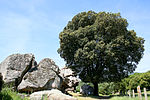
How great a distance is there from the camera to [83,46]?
2086 cm

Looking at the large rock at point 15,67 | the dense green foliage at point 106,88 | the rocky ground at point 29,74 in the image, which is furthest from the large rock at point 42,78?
the dense green foliage at point 106,88

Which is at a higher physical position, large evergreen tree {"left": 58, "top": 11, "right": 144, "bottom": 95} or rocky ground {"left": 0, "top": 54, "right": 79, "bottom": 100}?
large evergreen tree {"left": 58, "top": 11, "right": 144, "bottom": 95}

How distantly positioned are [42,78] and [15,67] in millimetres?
3103

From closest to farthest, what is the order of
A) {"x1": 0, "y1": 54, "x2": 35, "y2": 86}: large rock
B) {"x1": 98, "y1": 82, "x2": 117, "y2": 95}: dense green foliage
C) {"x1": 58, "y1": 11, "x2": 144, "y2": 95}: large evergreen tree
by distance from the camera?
{"x1": 0, "y1": 54, "x2": 35, "y2": 86}: large rock
{"x1": 58, "y1": 11, "x2": 144, "y2": 95}: large evergreen tree
{"x1": 98, "y1": 82, "x2": 117, "y2": 95}: dense green foliage

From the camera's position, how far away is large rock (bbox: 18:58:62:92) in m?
15.4

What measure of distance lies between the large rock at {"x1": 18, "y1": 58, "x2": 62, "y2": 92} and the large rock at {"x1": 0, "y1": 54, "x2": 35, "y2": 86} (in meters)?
0.67

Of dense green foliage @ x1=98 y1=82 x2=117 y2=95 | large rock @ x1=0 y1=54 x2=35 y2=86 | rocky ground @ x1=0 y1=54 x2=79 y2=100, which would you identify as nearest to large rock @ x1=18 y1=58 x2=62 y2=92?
rocky ground @ x1=0 y1=54 x2=79 y2=100

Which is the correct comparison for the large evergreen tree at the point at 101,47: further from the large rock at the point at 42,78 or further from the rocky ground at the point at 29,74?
the rocky ground at the point at 29,74

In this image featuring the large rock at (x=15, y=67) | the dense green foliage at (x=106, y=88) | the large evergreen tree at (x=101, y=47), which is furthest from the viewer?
the dense green foliage at (x=106, y=88)

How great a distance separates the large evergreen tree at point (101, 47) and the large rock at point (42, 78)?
4.14 metres

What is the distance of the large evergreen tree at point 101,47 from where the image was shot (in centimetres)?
1944

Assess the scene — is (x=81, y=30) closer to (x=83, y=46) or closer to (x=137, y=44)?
(x=83, y=46)

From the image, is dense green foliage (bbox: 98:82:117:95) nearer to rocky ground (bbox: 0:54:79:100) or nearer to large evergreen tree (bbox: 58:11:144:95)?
large evergreen tree (bbox: 58:11:144:95)

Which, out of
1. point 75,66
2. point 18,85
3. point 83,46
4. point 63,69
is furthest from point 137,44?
point 18,85
